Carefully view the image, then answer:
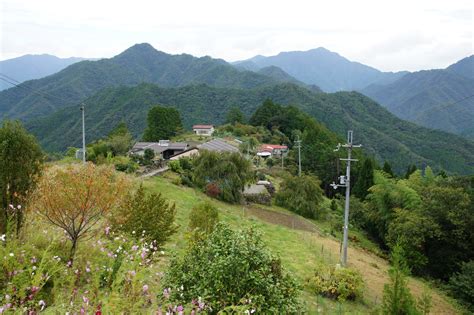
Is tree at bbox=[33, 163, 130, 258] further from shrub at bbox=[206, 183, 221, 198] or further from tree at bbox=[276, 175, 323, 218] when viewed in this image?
tree at bbox=[276, 175, 323, 218]

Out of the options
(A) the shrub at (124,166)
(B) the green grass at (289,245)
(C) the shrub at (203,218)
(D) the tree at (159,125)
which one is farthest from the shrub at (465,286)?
(D) the tree at (159,125)


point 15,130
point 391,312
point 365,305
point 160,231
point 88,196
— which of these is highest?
point 15,130

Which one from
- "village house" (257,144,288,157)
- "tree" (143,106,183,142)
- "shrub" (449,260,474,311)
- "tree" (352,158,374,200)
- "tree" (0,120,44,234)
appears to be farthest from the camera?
"tree" (143,106,183,142)

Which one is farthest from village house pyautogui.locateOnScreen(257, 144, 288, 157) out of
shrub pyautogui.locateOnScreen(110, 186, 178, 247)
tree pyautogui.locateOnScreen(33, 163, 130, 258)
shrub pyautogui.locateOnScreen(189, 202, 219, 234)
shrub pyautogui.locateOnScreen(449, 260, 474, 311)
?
tree pyautogui.locateOnScreen(33, 163, 130, 258)

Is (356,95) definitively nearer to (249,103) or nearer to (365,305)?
(249,103)

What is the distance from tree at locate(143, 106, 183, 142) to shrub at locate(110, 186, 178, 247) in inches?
1907

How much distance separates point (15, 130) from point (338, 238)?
69.0 feet

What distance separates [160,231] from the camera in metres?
10.3

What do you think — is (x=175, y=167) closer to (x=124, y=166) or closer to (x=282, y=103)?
(x=124, y=166)

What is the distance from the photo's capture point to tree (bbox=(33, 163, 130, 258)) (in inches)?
348

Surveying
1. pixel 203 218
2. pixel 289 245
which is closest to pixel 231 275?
pixel 203 218

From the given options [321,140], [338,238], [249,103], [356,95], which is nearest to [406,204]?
[338,238]

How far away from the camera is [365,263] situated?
62.6 ft

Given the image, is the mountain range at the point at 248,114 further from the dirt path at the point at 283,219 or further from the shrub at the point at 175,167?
the shrub at the point at 175,167
